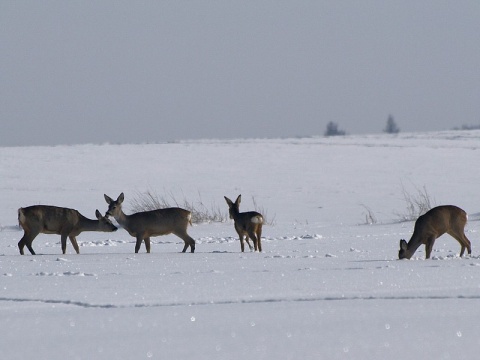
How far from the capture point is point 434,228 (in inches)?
448

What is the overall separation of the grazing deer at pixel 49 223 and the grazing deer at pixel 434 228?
14.0ft

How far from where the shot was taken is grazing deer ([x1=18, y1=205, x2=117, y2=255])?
12969 mm

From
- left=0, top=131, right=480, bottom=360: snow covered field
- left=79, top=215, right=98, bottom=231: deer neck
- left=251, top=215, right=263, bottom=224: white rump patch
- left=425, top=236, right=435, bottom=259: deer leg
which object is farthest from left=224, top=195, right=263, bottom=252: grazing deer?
left=425, top=236, right=435, bottom=259: deer leg

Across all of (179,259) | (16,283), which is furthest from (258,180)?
(16,283)

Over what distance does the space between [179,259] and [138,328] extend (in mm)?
5607

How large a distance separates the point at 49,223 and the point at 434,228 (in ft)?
16.2

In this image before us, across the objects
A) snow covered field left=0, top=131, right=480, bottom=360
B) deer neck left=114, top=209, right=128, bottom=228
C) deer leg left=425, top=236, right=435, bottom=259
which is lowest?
snow covered field left=0, top=131, right=480, bottom=360

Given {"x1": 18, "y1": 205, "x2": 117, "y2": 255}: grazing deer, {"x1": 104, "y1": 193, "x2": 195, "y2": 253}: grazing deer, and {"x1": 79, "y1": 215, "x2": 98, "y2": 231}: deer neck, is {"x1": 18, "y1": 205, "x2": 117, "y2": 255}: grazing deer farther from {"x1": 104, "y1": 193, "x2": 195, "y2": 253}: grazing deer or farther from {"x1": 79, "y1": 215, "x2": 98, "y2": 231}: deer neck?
{"x1": 104, "y1": 193, "x2": 195, "y2": 253}: grazing deer

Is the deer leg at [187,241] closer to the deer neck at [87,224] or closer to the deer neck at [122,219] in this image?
the deer neck at [122,219]

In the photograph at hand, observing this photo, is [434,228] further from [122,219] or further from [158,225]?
[122,219]

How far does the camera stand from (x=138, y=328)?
5.78 meters

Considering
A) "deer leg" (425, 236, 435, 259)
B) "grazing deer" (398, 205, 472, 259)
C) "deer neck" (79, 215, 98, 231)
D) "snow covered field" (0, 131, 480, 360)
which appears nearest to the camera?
"snow covered field" (0, 131, 480, 360)

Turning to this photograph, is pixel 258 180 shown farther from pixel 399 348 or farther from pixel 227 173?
pixel 399 348

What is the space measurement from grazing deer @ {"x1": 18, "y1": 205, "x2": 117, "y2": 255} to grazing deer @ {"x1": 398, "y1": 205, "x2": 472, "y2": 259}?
14.0 feet
